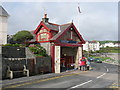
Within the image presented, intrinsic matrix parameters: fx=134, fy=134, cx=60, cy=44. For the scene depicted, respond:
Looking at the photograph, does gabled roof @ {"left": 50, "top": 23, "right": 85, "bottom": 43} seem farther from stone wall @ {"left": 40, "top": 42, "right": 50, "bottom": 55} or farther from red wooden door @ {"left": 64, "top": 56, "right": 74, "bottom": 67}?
red wooden door @ {"left": 64, "top": 56, "right": 74, "bottom": 67}

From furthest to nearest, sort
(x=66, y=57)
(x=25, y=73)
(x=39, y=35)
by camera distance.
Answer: (x=66, y=57), (x=39, y=35), (x=25, y=73)

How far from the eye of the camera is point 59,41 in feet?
73.2

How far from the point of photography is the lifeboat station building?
21625mm

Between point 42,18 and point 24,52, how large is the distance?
8.08m

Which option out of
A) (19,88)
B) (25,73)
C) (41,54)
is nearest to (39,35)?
(41,54)

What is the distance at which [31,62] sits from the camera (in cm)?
1844

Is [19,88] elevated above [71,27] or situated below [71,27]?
below

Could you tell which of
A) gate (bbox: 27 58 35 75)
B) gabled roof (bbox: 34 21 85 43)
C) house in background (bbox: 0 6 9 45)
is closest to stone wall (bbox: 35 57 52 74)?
gate (bbox: 27 58 35 75)

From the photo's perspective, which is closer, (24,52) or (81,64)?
(24,52)

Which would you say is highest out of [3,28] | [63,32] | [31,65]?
[3,28]

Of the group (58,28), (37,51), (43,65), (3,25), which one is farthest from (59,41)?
(3,25)

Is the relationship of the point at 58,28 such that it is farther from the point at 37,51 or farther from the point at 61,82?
the point at 61,82

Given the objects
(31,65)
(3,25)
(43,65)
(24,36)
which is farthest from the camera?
(3,25)

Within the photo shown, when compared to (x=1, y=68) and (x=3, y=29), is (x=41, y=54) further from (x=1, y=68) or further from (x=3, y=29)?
(x=3, y=29)
